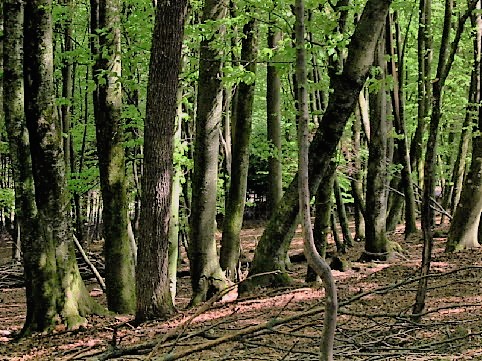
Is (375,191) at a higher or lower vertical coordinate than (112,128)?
lower

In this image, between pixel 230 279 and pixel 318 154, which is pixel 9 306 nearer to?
pixel 230 279

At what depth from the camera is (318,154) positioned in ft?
24.0

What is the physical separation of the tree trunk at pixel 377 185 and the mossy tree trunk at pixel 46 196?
240 inches

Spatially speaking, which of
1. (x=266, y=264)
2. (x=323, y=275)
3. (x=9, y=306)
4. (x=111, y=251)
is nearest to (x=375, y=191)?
(x=266, y=264)

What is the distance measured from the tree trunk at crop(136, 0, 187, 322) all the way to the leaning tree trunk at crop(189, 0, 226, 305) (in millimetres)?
1729

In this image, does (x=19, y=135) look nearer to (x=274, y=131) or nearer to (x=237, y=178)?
(x=237, y=178)

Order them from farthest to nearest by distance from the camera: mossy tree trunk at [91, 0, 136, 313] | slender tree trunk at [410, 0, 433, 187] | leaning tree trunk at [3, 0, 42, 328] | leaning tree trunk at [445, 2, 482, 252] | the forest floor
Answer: slender tree trunk at [410, 0, 433, 187], leaning tree trunk at [445, 2, 482, 252], mossy tree trunk at [91, 0, 136, 313], leaning tree trunk at [3, 0, 42, 328], the forest floor

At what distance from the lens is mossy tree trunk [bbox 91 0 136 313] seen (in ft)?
31.1

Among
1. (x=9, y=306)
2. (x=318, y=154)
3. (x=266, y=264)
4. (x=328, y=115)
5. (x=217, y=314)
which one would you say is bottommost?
(x=9, y=306)

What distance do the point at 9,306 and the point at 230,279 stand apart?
18.8 feet

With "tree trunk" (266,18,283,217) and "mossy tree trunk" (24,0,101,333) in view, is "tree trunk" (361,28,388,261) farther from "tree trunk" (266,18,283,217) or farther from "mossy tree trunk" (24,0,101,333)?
"mossy tree trunk" (24,0,101,333)

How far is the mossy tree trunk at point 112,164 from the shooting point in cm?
949

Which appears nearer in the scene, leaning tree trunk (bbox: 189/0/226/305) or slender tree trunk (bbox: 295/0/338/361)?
slender tree trunk (bbox: 295/0/338/361)

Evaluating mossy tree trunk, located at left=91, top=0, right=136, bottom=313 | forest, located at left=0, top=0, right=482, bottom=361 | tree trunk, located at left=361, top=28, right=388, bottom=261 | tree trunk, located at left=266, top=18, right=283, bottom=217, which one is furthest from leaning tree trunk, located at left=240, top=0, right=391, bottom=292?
tree trunk, located at left=266, top=18, right=283, bottom=217
